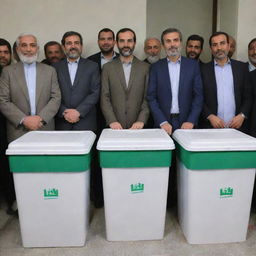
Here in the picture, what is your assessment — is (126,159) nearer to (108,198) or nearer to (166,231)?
(108,198)

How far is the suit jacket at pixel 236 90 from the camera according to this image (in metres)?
2.67

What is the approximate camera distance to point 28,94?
262cm

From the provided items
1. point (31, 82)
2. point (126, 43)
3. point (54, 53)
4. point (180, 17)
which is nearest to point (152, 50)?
point (126, 43)

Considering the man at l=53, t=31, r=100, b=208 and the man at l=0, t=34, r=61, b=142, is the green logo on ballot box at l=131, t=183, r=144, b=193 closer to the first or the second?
the man at l=53, t=31, r=100, b=208

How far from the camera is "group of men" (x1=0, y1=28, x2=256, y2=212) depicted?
261cm

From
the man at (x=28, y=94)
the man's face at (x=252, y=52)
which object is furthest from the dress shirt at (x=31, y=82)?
the man's face at (x=252, y=52)

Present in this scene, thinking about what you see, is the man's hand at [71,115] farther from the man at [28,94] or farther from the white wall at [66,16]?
the white wall at [66,16]

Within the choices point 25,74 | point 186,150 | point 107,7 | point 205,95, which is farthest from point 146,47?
point 186,150

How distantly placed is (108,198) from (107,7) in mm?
2521

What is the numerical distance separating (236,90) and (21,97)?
189cm

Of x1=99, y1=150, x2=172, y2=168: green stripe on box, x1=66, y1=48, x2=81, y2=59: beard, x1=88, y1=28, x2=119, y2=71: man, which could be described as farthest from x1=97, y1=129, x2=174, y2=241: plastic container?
x1=88, y1=28, x2=119, y2=71: man

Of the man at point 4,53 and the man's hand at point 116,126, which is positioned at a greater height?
the man at point 4,53

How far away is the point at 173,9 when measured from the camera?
16.1 feet

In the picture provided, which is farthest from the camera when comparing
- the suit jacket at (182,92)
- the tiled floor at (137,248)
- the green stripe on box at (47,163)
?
the suit jacket at (182,92)
